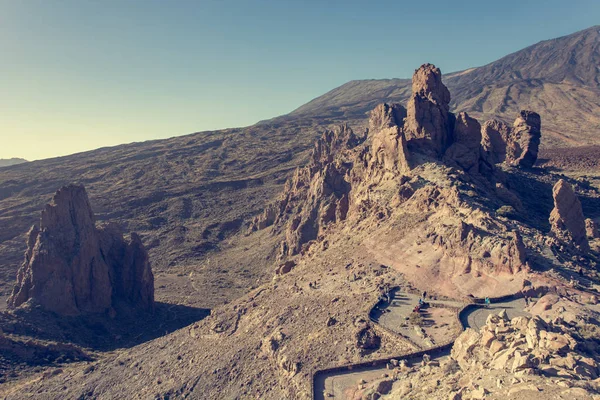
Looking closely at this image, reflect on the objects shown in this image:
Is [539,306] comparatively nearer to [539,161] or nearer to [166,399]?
[166,399]

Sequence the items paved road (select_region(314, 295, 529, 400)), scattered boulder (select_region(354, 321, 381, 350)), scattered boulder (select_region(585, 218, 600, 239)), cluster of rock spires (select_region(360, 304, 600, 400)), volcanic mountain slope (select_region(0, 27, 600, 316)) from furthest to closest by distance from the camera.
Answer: volcanic mountain slope (select_region(0, 27, 600, 316)), scattered boulder (select_region(585, 218, 600, 239)), scattered boulder (select_region(354, 321, 381, 350)), paved road (select_region(314, 295, 529, 400)), cluster of rock spires (select_region(360, 304, 600, 400))

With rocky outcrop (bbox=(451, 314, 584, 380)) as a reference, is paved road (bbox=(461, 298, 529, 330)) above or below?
below

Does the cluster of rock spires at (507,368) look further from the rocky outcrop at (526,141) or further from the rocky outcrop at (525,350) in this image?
the rocky outcrop at (526,141)

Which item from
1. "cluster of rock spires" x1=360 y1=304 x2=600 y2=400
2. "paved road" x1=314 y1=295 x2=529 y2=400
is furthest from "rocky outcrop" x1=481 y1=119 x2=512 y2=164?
"cluster of rock spires" x1=360 y1=304 x2=600 y2=400

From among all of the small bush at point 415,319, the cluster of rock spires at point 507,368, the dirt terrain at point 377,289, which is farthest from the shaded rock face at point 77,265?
the cluster of rock spires at point 507,368

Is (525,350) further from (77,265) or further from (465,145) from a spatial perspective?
(77,265)

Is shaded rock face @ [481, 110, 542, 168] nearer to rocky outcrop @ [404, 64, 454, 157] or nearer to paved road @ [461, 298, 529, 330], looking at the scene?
rocky outcrop @ [404, 64, 454, 157]

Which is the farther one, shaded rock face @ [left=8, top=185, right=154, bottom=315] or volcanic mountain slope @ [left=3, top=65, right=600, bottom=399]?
shaded rock face @ [left=8, top=185, right=154, bottom=315]
